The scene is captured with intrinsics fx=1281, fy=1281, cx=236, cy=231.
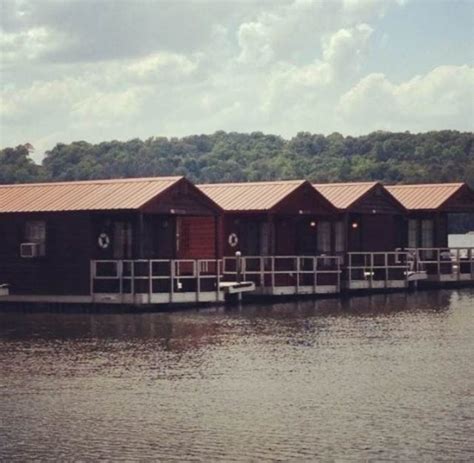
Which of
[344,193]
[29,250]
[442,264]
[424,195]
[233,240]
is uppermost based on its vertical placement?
[424,195]

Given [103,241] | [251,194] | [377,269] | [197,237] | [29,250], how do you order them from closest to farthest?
[103,241]
[29,250]
[197,237]
[251,194]
[377,269]

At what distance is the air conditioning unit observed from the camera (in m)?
43.6

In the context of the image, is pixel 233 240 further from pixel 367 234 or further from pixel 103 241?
pixel 367 234

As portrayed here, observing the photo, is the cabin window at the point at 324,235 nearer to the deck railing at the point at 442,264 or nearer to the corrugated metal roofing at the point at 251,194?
the corrugated metal roofing at the point at 251,194

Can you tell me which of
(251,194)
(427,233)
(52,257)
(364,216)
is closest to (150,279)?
(52,257)

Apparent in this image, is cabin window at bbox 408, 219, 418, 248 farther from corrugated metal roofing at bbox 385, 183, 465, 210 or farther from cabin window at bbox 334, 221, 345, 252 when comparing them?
cabin window at bbox 334, 221, 345, 252

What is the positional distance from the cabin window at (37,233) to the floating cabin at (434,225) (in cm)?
1998

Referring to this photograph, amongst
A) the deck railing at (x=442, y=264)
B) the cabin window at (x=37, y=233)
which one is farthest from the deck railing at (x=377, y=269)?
the cabin window at (x=37, y=233)

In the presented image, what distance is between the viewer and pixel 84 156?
164000mm

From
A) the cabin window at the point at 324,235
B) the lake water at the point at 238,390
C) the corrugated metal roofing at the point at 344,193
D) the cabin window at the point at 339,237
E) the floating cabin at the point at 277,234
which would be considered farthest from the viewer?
the cabin window at the point at 339,237

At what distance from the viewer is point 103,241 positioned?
43.2 m

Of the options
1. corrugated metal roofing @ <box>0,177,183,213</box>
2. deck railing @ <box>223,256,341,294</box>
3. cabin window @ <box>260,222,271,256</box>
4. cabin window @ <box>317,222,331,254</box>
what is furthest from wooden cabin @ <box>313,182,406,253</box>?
corrugated metal roofing @ <box>0,177,183,213</box>

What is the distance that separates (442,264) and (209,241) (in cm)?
1588

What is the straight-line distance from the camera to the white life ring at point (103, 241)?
43.2 m
